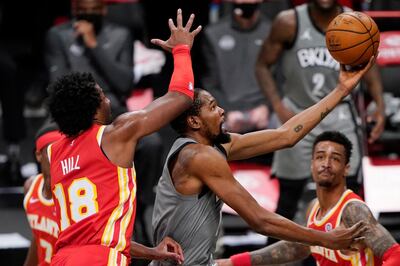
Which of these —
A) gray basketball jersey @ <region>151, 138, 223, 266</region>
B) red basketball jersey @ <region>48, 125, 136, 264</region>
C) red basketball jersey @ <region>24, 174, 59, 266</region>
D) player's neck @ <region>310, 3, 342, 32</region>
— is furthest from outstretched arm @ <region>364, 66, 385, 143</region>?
red basketball jersey @ <region>48, 125, 136, 264</region>

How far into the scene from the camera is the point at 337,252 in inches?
238

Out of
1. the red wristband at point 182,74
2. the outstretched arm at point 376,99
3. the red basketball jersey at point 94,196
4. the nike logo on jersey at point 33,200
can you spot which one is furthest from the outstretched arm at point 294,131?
the outstretched arm at point 376,99

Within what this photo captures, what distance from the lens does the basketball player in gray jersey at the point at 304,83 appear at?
304 inches

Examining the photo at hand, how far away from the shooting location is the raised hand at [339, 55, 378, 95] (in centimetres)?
575

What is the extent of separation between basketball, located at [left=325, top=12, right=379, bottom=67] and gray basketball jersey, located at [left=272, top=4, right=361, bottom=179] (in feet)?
5.22

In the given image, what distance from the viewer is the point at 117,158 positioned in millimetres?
5258

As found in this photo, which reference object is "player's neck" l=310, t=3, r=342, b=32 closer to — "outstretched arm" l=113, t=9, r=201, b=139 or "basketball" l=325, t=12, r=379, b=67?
"basketball" l=325, t=12, r=379, b=67

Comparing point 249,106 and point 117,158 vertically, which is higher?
point 117,158

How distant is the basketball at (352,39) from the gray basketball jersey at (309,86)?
5.22 ft

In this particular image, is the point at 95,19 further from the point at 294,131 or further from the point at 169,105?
the point at 169,105

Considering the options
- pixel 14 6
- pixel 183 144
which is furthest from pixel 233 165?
pixel 183 144

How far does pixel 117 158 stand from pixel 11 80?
4.74m

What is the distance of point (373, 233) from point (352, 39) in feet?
3.16

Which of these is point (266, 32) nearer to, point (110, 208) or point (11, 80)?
point (11, 80)
